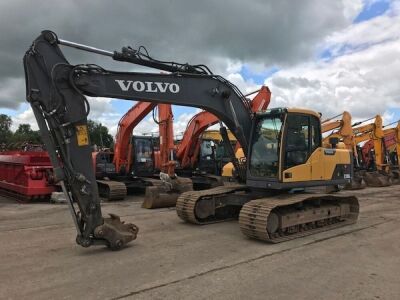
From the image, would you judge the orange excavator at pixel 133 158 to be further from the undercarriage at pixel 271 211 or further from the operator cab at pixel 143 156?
the undercarriage at pixel 271 211

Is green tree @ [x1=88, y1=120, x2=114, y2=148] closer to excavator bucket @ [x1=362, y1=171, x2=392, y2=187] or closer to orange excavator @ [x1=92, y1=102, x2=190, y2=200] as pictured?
orange excavator @ [x1=92, y1=102, x2=190, y2=200]

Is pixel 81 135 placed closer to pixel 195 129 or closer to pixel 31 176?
pixel 31 176

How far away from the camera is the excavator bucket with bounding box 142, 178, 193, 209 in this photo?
40.1ft

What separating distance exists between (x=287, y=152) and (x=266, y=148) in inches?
19.2

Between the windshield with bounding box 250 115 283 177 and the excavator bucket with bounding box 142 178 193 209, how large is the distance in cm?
402

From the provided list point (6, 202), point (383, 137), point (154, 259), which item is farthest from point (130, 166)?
point (383, 137)

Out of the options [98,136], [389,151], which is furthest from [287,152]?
[98,136]

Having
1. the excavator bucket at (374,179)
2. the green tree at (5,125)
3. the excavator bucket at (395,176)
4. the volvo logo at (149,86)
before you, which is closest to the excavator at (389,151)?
the excavator bucket at (395,176)

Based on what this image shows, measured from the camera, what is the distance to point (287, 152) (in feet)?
28.1

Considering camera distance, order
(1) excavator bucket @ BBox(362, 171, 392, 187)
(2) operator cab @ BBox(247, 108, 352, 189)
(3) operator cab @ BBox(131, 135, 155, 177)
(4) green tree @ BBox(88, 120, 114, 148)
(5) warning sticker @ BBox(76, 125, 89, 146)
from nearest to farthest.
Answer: (5) warning sticker @ BBox(76, 125, 89, 146), (2) operator cab @ BBox(247, 108, 352, 189), (3) operator cab @ BBox(131, 135, 155, 177), (1) excavator bucket @ BBox(362, 171, 392, 187), (4) green tree @ BBox(88, 120, 114, 148)

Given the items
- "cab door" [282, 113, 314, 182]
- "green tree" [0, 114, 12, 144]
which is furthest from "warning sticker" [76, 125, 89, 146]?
"green tree" [0, 114, 12, 144]

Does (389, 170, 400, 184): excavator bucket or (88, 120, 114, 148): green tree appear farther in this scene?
(88, 120, 114, 148): green tree

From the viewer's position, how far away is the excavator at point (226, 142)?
673 centimetres

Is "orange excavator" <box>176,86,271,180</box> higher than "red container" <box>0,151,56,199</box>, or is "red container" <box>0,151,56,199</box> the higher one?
"orange excavator" <box>176,86,271,180</box>
